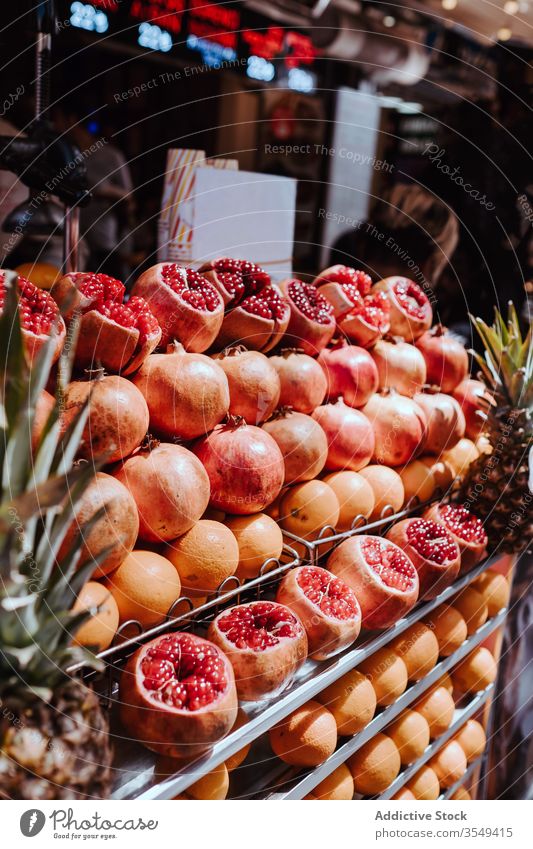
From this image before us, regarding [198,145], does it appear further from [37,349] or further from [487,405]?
[37,349]

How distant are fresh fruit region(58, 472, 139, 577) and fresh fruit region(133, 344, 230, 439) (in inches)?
8.5

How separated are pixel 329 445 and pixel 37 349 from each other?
79 cm

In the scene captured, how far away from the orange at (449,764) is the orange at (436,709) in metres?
0.13

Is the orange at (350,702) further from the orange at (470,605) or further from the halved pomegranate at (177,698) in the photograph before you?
the orange at (470,605)

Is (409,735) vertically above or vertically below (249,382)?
below

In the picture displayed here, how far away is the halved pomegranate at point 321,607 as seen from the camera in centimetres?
149

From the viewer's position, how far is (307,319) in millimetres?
1786

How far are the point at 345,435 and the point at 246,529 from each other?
0.40m

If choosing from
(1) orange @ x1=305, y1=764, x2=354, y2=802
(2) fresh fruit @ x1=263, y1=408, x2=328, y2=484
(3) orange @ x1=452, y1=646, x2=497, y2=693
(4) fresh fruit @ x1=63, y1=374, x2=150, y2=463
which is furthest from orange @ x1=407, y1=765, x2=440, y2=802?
(4) fresh fruit @ x1=63, y1=374, x2=150, y2=463

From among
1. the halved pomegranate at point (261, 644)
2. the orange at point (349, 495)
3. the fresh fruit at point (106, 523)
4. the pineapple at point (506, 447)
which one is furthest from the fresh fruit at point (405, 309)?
the fresh fruit at point (106, 523)

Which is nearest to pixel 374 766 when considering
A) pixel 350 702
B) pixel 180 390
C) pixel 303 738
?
pixel 350 702

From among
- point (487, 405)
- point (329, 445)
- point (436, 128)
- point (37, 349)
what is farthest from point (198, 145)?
point (37, 349)

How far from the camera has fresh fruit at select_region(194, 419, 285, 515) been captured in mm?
1501

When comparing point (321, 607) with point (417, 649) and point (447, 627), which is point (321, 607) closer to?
point (417, 649)
